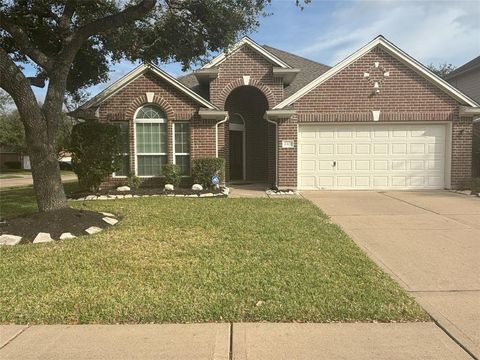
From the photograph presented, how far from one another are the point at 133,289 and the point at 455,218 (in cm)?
744

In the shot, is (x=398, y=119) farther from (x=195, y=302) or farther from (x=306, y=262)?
(x=195, y=302)

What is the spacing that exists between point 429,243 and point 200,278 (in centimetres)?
414

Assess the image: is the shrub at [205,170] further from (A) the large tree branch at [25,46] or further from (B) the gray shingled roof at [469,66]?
(B) the gray shingled roof at [469,66]

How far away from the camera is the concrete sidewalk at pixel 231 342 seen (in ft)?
12.0

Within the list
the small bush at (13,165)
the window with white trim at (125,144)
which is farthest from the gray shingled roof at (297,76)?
the small bush at (13,165)

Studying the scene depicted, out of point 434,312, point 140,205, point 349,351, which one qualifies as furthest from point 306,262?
point 140,205

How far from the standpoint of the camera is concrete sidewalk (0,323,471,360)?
3.65m

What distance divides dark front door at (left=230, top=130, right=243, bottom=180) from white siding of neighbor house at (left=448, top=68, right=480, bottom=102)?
13545mm

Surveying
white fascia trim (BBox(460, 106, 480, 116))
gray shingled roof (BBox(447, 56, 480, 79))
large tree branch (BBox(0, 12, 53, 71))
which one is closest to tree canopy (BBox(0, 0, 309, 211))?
large tree branch (BBox(0, 12, 53, 71))

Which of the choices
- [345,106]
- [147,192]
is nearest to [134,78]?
Answer: [147,192]

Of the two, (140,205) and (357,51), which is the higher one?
(357,51)

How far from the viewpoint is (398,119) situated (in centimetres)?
1438

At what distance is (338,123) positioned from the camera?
14.5m

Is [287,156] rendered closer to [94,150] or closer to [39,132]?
[94,150]
